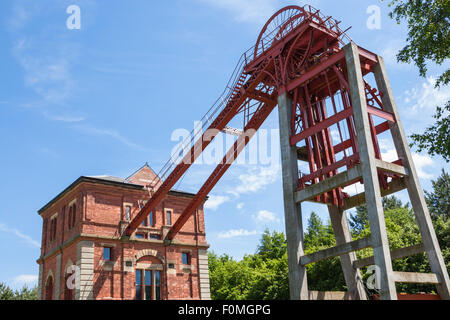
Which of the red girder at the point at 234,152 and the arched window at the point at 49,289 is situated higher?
the red girder at the point at 234,152

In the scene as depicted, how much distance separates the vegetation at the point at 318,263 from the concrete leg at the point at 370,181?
46.7 ft

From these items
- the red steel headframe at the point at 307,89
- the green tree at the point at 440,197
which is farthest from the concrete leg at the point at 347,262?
the green tree at the point at 440,197

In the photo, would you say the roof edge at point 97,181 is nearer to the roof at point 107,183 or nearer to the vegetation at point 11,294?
the roof at point 107,183

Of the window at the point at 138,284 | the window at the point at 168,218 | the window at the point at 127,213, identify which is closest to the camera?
the window at the point at 138,284

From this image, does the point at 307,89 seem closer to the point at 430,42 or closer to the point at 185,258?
the point at 430,42

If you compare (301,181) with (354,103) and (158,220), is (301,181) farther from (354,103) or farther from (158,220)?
(158,220)

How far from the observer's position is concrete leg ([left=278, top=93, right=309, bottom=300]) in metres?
17.4

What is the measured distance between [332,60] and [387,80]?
286 cm

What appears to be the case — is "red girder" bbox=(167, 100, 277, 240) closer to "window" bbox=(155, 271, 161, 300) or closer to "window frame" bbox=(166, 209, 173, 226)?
"window frame" bbox=(166, 209, 173, 226)

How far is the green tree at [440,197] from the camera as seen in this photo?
177 feet

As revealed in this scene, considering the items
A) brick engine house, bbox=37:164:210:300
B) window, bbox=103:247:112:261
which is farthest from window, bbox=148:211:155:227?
→ window, bbox=103:247:112:261

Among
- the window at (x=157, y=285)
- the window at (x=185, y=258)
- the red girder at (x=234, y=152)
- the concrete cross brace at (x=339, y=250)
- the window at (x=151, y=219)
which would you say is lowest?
the concrete cross brace at (x=339, y=250)

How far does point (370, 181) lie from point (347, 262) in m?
5.71

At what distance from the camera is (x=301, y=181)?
1917cm
